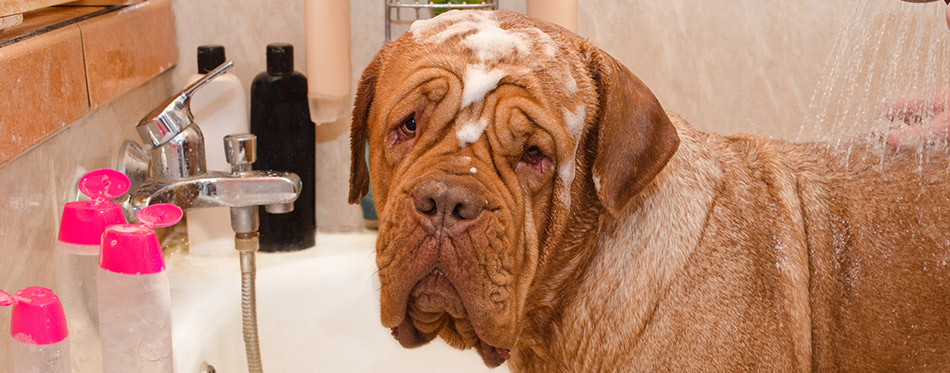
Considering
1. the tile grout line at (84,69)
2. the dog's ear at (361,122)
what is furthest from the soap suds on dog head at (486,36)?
the tile grout line at (84,69)

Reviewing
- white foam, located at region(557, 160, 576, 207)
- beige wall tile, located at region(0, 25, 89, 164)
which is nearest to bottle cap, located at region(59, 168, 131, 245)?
beige wall tile, located at region(0, 25, 89, 164)

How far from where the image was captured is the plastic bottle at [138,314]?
1055 mm

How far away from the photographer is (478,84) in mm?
1081

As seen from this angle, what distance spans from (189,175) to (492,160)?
0.67 metres

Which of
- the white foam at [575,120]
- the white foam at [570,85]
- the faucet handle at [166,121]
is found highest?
the white foam at [570,85]

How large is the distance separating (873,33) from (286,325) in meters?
1.56

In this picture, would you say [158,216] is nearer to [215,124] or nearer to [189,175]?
[189,175]

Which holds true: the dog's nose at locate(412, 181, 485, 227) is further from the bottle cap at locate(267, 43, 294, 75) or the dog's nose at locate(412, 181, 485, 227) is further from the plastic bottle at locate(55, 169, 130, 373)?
the bottle cap at locate(267, 43, 294, 75)

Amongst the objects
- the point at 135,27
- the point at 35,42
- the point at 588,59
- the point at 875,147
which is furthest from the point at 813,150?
the point at 135,27

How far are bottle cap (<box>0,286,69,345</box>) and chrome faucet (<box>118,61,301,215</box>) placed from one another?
1.64 feet

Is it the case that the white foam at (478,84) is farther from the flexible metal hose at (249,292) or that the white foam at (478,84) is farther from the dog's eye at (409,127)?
the flexible metal hose at (249,292)

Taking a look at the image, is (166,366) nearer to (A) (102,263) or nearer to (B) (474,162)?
(A) (102,263)

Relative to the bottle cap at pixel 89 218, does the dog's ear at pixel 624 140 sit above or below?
above

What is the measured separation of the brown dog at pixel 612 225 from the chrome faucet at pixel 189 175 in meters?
0.31
